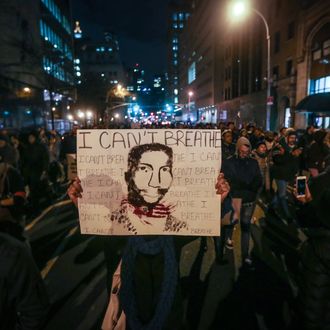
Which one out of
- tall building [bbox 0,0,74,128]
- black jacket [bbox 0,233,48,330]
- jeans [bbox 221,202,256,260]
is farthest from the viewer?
tall building [bbox 0,0,74,128]

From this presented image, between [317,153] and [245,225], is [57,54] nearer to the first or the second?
[317,153]

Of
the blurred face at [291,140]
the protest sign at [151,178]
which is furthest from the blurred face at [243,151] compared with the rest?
the blurred face at [291,140]

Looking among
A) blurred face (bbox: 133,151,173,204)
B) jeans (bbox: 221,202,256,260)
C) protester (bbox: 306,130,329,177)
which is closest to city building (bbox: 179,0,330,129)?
protester (bbox: 306,130,329,177)

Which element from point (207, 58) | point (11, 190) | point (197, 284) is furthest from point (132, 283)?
point (207, 58)

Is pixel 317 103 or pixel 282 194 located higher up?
pixel 317 103

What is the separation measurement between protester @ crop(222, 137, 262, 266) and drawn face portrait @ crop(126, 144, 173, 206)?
2583 millimetres

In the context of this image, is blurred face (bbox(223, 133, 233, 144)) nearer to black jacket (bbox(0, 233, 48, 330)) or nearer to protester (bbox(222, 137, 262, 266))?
protester (bbox(222, 137, 262, 266))

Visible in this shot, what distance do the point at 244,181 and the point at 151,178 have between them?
2733 mm

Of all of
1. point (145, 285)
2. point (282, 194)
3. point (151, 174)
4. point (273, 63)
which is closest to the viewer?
point (151, 174)

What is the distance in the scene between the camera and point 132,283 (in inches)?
132

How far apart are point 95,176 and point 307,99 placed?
84.8 ft

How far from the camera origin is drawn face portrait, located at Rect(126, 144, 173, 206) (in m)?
3.08

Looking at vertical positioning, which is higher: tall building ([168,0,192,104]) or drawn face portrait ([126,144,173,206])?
tall building ([168,0,192,104])

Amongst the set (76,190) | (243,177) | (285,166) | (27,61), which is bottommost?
(285,166)
